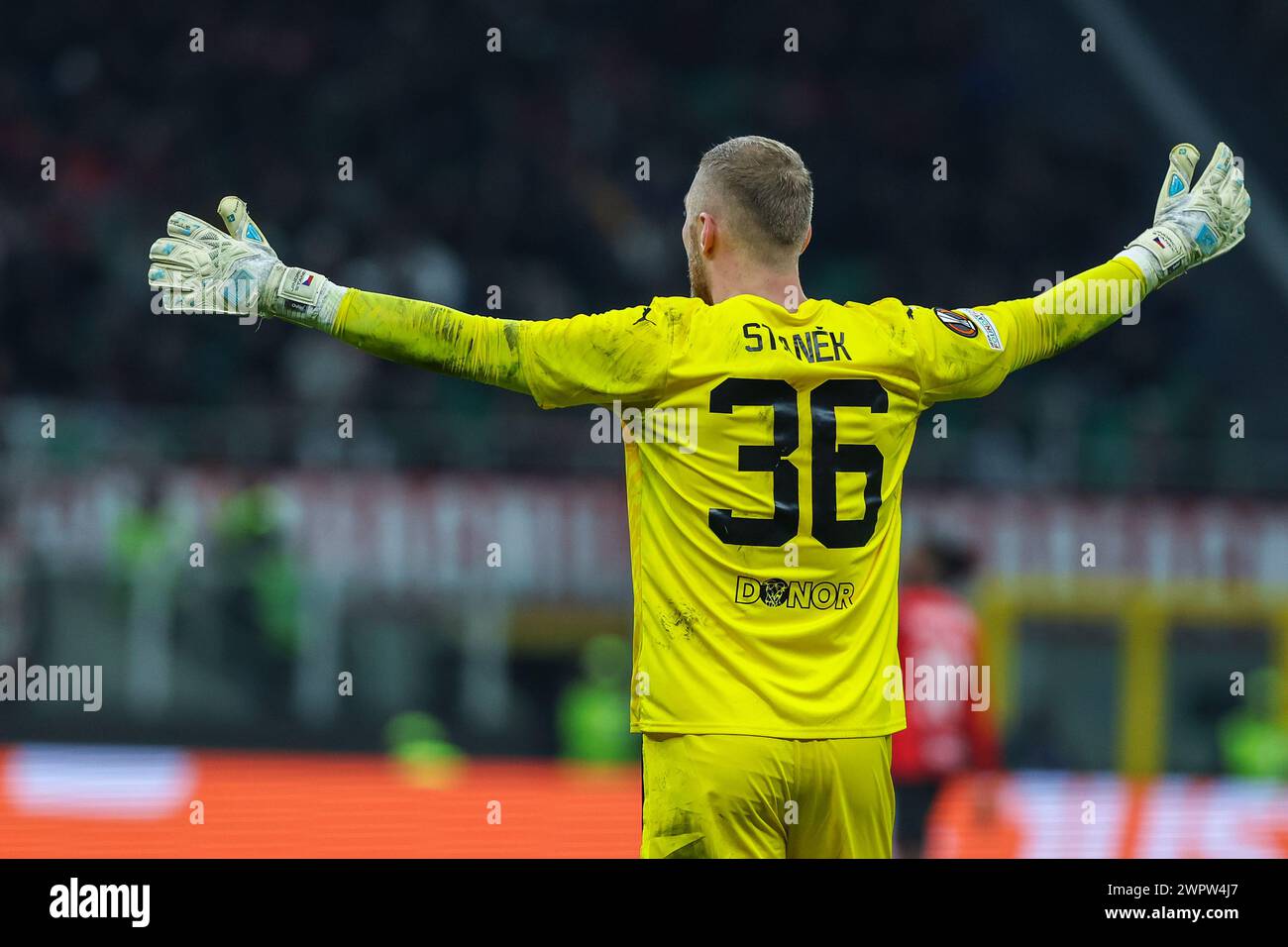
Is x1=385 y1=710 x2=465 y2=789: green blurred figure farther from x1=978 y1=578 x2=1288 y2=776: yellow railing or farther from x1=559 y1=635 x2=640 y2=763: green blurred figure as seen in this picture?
x1=978 y1=578 x2=1288 y2=776: yellow railing

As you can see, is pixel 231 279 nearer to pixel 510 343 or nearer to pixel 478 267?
pixel 510 343

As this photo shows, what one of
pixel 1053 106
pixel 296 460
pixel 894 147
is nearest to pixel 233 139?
pixel 296 460

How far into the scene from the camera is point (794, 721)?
3350 millimetres

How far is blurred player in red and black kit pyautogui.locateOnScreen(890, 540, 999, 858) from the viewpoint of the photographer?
7758 mm

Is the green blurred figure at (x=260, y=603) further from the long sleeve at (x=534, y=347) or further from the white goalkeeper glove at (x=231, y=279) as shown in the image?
the long sleeve at (x=534, y=347)

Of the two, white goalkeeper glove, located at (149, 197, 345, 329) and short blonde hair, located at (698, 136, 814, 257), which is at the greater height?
short blonde hair, located at (698, 136, 814, 257)

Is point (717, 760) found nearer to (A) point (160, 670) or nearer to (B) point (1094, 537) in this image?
(A) point (160, 670)

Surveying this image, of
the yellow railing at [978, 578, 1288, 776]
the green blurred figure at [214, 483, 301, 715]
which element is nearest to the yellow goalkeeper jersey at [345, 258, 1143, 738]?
the green blurred figure at [214, 483, 301, 715]

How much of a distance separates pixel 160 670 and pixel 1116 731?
6.35 m

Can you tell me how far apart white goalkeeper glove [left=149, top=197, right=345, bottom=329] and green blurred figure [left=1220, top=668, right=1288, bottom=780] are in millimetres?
9623

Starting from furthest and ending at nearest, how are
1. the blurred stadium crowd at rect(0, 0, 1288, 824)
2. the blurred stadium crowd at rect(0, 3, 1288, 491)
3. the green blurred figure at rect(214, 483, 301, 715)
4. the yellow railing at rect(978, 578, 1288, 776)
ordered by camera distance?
the blurred stadium crowd at rect(0, 3, 1288, 491) < the yellow railing at rect(978, 578, 1288, 776) < the blurred stadium crowd at rect(0, 0, 1288, 824) < the green blurred figure at rect(214, 483, 301, 715)

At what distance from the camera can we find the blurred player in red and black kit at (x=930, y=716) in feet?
25.5

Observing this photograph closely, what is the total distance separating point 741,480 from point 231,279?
3.60ft

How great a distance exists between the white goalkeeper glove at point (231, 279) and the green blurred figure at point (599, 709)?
8464 mm
